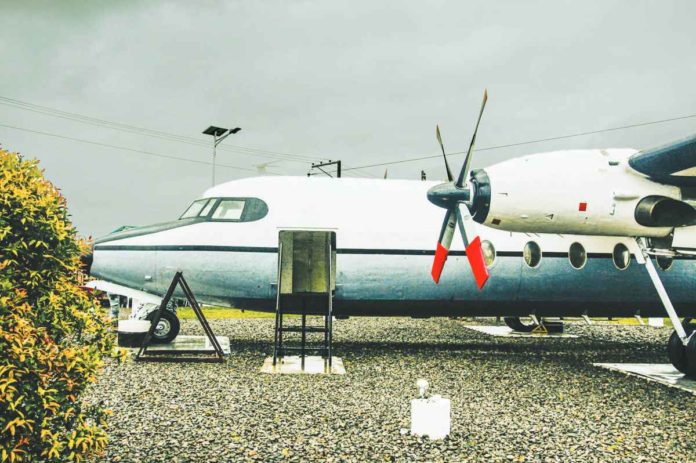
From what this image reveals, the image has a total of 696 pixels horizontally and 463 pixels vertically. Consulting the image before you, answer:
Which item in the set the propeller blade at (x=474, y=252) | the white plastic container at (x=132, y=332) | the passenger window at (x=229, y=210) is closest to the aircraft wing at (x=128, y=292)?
the white plastic container at (x=132, y=332)

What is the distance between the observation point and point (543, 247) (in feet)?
43.7

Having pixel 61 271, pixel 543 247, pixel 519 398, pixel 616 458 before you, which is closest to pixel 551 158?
pixel 543 247

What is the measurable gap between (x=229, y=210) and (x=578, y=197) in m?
7.24

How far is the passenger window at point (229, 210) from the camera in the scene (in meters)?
13.0

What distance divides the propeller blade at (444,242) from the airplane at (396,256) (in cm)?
2

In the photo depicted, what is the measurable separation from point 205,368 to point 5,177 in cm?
725

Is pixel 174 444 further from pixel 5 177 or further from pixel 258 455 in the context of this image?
pixel 5 177

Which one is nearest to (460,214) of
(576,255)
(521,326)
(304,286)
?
(576,255)

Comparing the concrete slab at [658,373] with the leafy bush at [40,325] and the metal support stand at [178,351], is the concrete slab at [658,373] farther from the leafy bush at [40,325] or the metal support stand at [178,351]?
the leafy bush at [40,325]

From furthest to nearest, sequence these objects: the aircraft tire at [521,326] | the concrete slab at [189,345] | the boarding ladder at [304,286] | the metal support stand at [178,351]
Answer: the aircraft tire at [521,326], the concrete slab at [189,345], the boarding ladder at [304,286], the metal support stand at [178,351]

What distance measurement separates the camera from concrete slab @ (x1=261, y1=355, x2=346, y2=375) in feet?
36.2

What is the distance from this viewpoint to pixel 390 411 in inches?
319

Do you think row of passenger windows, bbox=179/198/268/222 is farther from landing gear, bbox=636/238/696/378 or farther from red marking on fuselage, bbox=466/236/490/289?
landing gear, bbox=636/238/696/378

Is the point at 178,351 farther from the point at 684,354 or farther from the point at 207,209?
the point at 684,354
